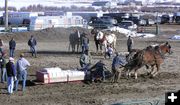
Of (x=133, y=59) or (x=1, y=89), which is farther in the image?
(x=133, y=59)

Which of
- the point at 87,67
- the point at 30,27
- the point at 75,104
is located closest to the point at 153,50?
the point at 87,67

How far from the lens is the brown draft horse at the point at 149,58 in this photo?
18.1m

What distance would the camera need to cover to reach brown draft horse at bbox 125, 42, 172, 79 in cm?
1809

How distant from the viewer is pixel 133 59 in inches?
712

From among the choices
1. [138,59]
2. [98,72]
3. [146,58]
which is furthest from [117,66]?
[146,58]

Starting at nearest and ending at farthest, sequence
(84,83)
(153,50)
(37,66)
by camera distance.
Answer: (84,83)
(153,50)
(37,66)

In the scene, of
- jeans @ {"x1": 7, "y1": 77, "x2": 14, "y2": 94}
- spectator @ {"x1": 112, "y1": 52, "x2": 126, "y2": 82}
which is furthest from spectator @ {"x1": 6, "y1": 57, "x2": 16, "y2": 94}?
spectator @ {"x1": 112, "y1": 52, "x2": 126, "y2": 82}

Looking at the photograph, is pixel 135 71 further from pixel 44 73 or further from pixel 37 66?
pixel 37 66

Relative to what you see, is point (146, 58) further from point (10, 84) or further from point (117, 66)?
point (10, 84)

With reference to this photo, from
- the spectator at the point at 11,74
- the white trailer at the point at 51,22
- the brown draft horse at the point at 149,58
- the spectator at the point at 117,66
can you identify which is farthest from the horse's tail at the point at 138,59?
the white trailer at the point at 51,22

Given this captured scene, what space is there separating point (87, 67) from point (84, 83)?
0.97 metres

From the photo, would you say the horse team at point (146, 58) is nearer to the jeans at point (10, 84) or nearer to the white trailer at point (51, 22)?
the jeans at point (10, 84)

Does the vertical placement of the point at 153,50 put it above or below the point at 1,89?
above

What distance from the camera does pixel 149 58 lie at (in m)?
18.4
